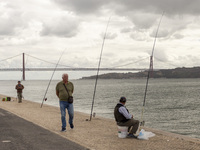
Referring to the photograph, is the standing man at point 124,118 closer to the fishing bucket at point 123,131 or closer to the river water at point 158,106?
the fishing bucket at point 123,131

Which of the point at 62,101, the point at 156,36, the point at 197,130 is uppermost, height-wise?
the point at 156,36

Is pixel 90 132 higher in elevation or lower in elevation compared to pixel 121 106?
lower

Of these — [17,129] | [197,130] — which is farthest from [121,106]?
[197,130]

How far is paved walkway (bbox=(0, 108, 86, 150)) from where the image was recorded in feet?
22.0

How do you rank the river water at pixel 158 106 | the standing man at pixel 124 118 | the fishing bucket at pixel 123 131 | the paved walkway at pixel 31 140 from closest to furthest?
the paved walkway at pixel 31 140, the standing man at pixel 124 118, the fishing bucket at pixel 123 131, the river water at pixel 158 106

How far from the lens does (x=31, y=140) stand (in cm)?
741

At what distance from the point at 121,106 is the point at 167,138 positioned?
1570 mm

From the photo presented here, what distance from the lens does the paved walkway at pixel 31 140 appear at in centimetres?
671

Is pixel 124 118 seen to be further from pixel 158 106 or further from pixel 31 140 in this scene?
pixel 158 106

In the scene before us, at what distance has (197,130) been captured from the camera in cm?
1712

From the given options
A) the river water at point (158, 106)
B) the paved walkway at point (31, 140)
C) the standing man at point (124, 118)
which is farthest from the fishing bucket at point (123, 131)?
the river water at point (158, 106)

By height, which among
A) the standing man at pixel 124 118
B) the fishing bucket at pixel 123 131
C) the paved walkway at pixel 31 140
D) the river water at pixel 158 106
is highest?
the standing man at pixel 124 118

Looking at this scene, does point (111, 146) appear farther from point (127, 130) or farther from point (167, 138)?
point (167, 138)

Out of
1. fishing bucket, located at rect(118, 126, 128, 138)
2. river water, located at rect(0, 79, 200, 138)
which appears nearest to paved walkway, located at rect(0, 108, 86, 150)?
fishing bucket, located at rect(118, 126, 128, 138)
